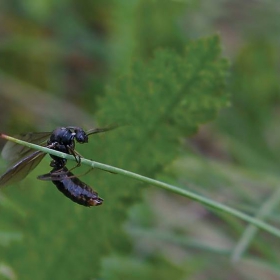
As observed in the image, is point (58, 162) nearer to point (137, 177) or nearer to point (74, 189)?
point (74, 189)

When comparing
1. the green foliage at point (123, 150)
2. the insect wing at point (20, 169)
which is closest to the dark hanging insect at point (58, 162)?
the insect wing at point (20, 169)

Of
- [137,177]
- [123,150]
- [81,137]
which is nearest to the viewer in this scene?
[137,177]

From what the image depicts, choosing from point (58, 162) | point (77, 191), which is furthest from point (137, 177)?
point (58, 162)

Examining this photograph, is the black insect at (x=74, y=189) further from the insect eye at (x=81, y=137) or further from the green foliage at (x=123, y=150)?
the green foliage at (x=123, y=150)

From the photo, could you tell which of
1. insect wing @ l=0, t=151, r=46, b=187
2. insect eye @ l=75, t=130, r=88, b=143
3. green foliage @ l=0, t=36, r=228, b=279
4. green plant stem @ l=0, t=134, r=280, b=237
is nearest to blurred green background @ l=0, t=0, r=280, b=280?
green foliage @ l=0, t=36, r=228, b=279

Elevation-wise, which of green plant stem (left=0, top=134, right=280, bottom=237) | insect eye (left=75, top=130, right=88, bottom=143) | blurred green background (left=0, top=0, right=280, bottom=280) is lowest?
green plant stem (left=0, top=134, right=280, bottom=237)

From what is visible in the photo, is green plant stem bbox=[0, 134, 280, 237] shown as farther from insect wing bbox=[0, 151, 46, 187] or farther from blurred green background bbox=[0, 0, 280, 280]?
blurred green background bbox=[0, 0, 280, 280]
